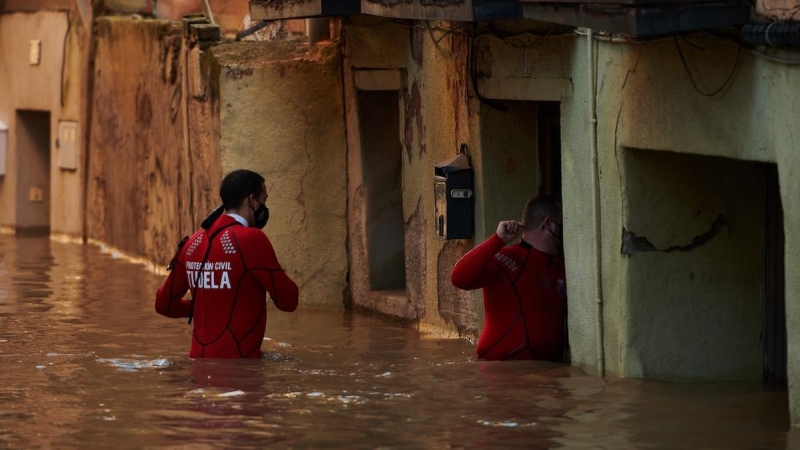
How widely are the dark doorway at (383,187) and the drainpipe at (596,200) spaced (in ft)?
14.5

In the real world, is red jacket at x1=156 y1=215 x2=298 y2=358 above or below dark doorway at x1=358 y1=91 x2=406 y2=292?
below

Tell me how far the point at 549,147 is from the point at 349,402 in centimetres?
309

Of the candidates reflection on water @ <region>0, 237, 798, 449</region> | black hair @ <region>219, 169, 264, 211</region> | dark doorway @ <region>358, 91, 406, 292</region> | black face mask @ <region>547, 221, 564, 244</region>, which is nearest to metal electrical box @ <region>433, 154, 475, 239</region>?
reflection on water @ <region>0, 237, 798, 449</region>

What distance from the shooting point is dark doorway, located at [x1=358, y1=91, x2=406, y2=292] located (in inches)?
512


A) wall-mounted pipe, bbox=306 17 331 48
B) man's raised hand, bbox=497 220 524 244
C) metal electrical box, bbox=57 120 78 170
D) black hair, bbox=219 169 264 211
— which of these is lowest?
man's raised hand, bbox=497 220 524 244

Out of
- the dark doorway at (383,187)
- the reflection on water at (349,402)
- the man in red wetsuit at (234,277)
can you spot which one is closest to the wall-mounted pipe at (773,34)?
the reflection on water at (349,402)

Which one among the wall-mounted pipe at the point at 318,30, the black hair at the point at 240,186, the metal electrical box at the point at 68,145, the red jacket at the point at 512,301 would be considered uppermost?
the wall-mounted pipe at the point at 318,30

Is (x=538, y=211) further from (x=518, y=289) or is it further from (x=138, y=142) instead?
(x=138, y=142)

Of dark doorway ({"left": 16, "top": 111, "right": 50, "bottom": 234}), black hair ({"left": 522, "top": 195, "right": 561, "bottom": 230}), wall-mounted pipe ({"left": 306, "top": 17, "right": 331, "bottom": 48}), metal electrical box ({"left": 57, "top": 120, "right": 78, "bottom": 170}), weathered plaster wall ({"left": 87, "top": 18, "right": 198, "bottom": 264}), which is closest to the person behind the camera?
black hair ({"left": 522, "top": 195, "right": 561, "bottom": 230})

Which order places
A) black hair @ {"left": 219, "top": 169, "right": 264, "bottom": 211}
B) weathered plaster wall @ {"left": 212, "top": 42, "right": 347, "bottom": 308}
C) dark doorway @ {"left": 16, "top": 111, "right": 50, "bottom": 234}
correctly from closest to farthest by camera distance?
black hair @ {"left": 219, "top": 169, "right": 264, "bottom": 211} → weathered plaster wall @ {"left": 212, "top": 42, "right": 347, "bottom": 308} → dark doorway @ {"left": 16, "top": 111, "right": 50, "bottom": 234}

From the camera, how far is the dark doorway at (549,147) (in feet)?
34.0

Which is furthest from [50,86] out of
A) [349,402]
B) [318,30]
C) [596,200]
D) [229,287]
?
[349,402]

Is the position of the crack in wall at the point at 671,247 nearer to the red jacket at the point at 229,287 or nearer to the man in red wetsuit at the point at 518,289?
the man in red wetsuit at the point at 518,289

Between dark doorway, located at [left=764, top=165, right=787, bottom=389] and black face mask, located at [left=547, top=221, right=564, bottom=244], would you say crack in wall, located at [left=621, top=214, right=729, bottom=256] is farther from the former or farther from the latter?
black face mask, located at [left=547, top=221, right=564, bottom=244]
